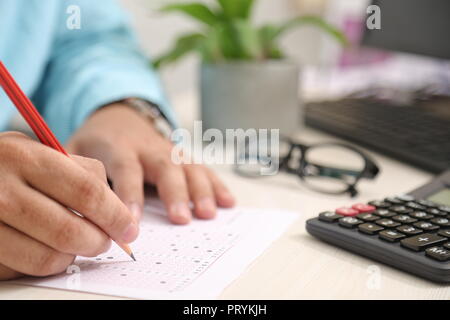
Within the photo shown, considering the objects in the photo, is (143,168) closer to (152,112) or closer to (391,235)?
(152,112)

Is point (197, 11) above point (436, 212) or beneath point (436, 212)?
above

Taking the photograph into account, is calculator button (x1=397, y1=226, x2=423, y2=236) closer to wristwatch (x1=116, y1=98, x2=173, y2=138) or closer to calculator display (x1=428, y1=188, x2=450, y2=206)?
calculator display (x1=428, y1=188, x2=450, y2=206)

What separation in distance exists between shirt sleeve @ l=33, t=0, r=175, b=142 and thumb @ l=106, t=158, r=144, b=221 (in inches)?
5.5

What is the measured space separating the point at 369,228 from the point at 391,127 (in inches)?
13.5

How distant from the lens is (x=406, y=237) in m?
0.37

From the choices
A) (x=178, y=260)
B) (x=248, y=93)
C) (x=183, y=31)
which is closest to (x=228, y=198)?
(x=178, y=260)

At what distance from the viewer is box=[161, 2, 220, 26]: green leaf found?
722mm

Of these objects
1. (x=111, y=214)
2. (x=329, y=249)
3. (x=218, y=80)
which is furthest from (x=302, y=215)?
(x=218, y=80)

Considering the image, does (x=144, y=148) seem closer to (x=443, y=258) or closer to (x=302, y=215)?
(x=302, y=215)

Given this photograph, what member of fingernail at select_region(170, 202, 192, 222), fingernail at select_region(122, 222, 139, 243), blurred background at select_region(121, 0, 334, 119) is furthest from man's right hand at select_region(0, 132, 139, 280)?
blurred background at select_region(121, 0, 334, 119)

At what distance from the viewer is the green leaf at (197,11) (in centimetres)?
72

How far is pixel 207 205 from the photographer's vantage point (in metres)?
0.47
